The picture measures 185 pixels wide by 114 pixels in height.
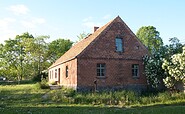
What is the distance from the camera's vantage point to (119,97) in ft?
71.6

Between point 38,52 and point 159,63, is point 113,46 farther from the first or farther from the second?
point 38,52

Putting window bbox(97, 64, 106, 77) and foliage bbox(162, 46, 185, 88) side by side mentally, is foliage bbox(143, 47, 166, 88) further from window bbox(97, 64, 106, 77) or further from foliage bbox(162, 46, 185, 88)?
window bbox(97, 64, 106, 77)

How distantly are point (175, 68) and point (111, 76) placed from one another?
23.5 ft

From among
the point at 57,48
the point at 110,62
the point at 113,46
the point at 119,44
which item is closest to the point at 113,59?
the point at 110,62

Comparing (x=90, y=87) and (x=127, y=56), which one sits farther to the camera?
(x=127, y=56)

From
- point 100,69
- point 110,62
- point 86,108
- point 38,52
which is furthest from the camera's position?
point 38,52

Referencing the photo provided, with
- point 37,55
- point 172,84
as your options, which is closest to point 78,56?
point 172,84

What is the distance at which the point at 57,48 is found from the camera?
69.7 m

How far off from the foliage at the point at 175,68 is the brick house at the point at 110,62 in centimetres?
483

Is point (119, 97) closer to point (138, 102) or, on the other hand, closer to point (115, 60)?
point (138, 102)

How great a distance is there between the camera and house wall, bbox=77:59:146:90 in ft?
87.8

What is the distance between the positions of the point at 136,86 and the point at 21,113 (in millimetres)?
17419

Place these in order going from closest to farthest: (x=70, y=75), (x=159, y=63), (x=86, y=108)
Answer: (x=86, y=108), (x=159, y=63), (x=70, y=75)

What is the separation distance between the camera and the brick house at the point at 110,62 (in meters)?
26.9
